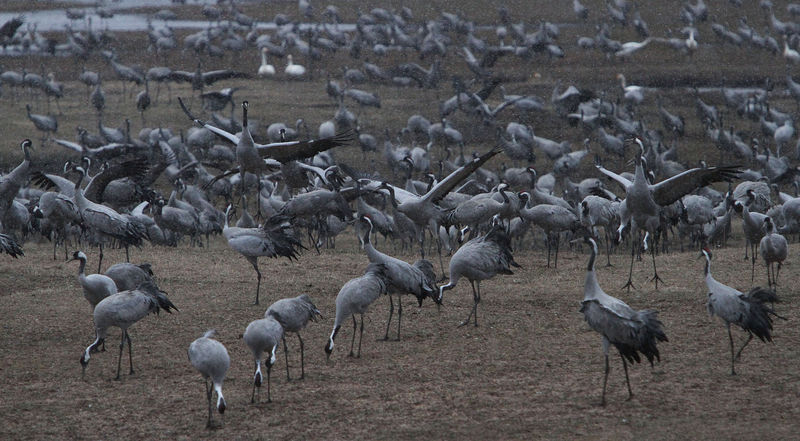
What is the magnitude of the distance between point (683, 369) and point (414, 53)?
25.8 m

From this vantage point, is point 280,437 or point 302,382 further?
point 302,382

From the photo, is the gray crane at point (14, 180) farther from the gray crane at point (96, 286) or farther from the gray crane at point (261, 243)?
the gray crane at point (96, 286)

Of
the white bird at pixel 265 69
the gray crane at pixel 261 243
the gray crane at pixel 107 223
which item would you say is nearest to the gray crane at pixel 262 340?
the gray crane at pixel 261 243

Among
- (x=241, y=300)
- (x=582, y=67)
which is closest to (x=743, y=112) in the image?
(x=582, y=67)

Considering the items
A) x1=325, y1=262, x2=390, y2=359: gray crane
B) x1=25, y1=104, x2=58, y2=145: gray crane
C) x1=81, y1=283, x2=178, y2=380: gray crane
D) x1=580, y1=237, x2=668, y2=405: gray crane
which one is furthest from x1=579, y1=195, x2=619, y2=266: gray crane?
x1=25, y1=104, x2=58, y2=145: gray crane

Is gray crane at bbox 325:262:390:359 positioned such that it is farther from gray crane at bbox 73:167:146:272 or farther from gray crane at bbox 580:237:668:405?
gray crane at bbox 73:167:146:272

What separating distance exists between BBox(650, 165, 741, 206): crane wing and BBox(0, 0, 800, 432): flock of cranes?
0.03m

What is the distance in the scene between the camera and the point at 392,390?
768cm

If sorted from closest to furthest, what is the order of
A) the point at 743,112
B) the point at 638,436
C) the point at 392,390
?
the point at 638,436
the point at 392,390
the point at 743,112

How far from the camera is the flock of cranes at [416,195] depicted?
8.26 meters

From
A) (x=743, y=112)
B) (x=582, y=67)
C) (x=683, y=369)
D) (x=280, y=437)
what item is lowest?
(x=280, y=437)

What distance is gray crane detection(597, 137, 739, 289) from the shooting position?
10375 millimetres

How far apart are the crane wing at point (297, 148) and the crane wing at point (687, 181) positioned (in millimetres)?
3719

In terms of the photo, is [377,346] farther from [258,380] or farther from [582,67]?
[582,67]
